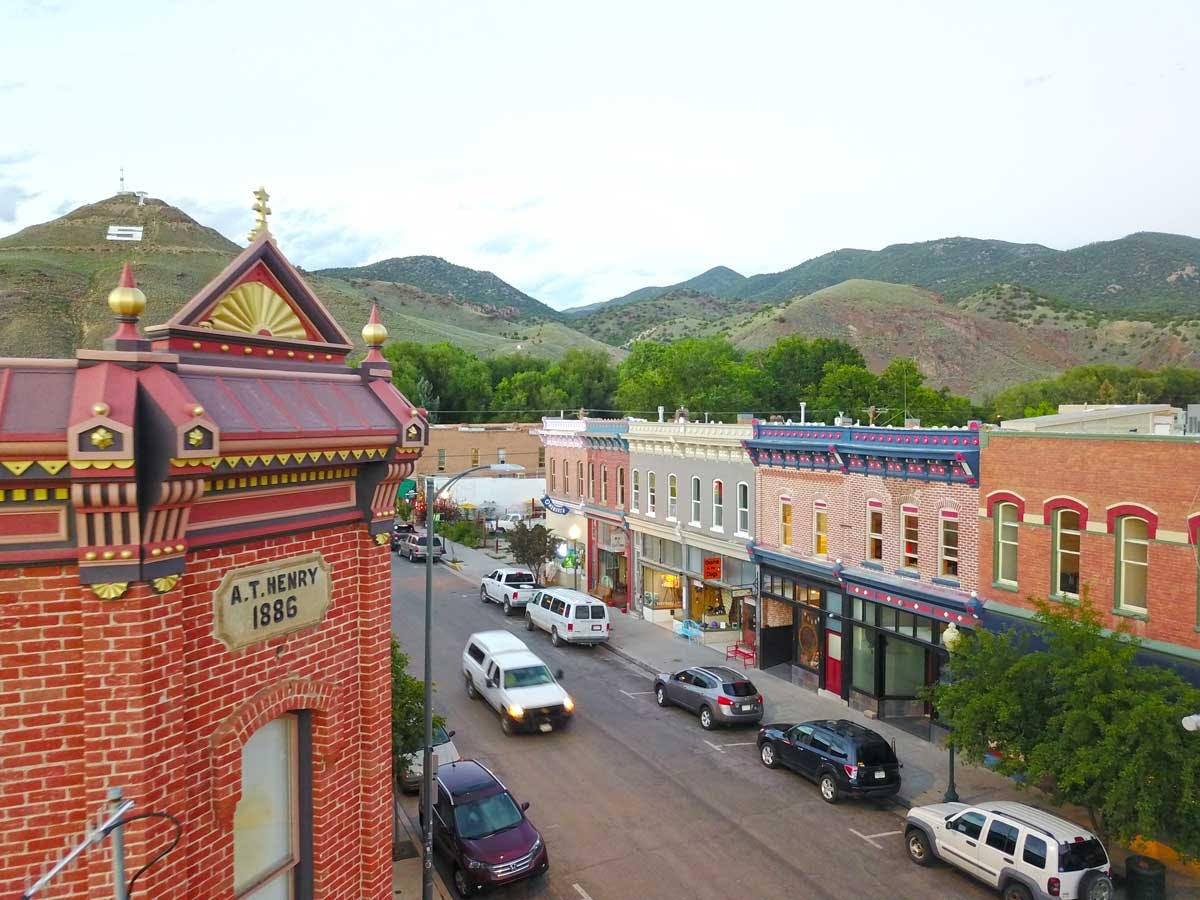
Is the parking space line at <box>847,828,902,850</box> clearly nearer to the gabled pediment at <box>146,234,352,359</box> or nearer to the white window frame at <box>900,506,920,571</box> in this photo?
the white window frame at <box>900,506,920,571</box>

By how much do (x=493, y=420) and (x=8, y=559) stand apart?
9235 centimetres

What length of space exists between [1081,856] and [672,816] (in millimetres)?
7805

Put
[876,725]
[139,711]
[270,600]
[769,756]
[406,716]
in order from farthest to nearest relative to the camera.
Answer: [876,725], [769,756], [406,716], [270,600], [139,711]

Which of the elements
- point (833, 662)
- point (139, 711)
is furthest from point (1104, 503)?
point (139, 711)

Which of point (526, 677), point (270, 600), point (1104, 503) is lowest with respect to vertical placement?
point (526, 677)

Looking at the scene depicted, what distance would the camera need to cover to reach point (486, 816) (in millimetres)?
15844

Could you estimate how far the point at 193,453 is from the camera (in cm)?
529

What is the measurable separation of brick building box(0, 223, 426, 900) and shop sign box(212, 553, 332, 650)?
2 cm

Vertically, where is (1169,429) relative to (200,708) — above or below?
above

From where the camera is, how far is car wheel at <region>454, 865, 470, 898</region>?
14.9 metres

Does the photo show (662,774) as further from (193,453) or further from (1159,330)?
(1159,330)

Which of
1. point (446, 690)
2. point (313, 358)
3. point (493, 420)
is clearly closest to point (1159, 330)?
point (493, 420)

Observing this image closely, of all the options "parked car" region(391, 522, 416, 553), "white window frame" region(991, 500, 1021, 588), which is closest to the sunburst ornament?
"white window frame" region(991, 500, 1021, 588)

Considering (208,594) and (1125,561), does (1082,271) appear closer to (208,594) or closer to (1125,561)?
(1125,561)
